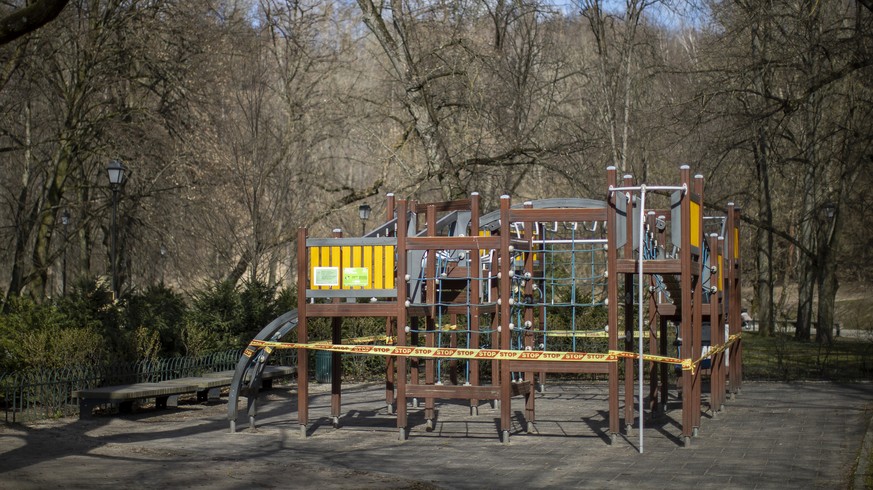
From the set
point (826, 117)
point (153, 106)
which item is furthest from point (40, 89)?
point (826, 117)

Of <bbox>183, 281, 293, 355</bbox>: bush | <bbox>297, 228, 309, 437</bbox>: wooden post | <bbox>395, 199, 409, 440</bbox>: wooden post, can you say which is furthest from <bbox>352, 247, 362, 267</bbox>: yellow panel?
<bbox>183, 281, 293, 355</bbox>: bush

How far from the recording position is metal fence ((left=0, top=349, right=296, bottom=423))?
1316 cm

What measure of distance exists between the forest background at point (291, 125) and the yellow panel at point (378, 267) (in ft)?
→ 18.2

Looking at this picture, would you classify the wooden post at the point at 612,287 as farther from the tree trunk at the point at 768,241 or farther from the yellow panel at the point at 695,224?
the tree trunk at the point at 768,241

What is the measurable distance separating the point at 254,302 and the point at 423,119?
737cm

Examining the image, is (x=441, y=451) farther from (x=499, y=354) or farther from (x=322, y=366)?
(x=322, y=366)

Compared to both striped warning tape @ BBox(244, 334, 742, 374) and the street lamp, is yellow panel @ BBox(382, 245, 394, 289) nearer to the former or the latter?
striped warning tape @ BBox(244, 334, 742, 374)

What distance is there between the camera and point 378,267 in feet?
40.8

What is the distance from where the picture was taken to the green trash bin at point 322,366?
63.7 ft

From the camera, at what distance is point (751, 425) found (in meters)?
13.0

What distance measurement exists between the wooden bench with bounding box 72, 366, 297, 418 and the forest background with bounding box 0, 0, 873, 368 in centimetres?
133

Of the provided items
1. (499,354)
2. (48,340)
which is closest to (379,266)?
(499,354)

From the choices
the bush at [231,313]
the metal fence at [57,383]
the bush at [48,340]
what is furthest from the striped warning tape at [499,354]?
the bush at [231,313]

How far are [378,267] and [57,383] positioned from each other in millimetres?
4865
